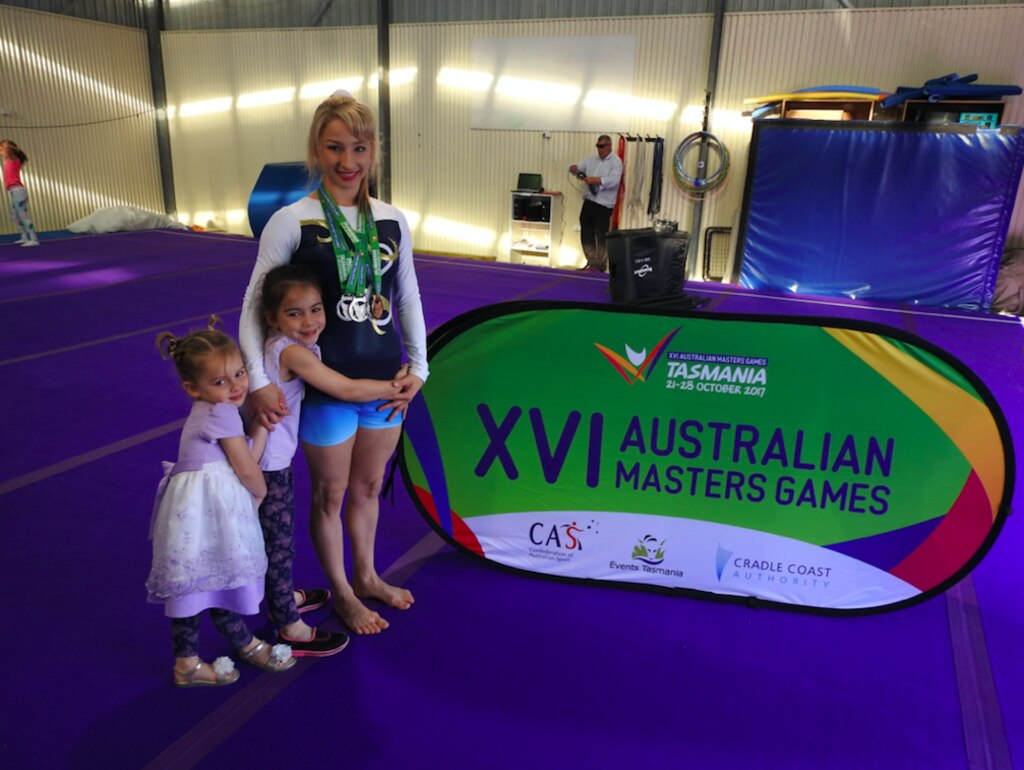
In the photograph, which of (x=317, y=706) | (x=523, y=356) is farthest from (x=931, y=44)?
(x=317, y=706)

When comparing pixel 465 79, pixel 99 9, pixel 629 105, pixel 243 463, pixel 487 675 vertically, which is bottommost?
pixel 487 675

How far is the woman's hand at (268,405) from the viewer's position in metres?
1.85

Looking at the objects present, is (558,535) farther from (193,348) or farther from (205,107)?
(205,107)

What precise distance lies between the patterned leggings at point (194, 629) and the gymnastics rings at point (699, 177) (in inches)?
365

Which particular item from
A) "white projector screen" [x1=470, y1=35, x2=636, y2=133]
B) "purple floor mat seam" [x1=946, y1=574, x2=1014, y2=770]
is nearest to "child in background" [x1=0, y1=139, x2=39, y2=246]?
"white projector screen" [x1=470, y1=35, x2=636, y2=133]

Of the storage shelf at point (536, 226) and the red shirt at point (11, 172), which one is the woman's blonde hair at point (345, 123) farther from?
the red shirt at point (11, 172)

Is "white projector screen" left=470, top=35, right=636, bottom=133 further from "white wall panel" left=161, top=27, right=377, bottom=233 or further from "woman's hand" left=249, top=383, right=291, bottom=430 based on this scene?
"woman's hand" left=249, top=383, right=291, bottom=430

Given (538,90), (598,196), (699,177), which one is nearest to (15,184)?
(538,90)

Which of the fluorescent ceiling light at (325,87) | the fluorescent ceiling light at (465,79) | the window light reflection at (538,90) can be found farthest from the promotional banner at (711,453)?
the fluorescent ceiling light at (325,87)

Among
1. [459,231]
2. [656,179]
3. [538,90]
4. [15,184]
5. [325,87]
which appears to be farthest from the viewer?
[325,87]

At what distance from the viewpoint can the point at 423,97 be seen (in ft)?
37.9

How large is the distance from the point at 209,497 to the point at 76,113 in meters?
13.5

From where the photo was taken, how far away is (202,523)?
1795 mm

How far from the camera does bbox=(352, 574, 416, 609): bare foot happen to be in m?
2.36
